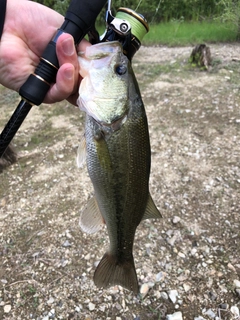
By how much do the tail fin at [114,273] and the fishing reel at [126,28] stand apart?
1.30 metres

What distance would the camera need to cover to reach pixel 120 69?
164 centimetres

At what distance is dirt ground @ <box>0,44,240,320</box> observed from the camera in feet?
8.90

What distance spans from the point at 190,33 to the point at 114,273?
374 inches

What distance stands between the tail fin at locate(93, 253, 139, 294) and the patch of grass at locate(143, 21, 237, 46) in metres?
8.45

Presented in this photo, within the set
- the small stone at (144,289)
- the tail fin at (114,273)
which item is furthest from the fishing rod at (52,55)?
the small stone at (144,289)

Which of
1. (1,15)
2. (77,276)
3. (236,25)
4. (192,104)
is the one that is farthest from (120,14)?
(236,25)

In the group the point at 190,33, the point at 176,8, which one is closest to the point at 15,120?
the point at 190,33

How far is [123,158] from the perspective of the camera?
1.64 metres

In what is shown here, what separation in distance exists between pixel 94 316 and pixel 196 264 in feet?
3.60

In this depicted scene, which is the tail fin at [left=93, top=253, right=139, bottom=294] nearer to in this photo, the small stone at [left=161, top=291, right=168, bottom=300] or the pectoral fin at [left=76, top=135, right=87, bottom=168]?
the pectoral fin at [left=76, top=135, right=87, bottom=168]

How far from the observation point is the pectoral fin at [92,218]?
192cm

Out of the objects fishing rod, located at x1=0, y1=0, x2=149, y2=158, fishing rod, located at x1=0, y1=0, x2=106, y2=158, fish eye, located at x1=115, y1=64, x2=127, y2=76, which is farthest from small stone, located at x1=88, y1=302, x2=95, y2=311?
fish eye, located at x1=115, y1=64, x2=127, y2=76

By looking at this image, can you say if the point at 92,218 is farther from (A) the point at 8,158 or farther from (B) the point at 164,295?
(A) the point at 8,158

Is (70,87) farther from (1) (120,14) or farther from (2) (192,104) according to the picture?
(2) (192,104)
